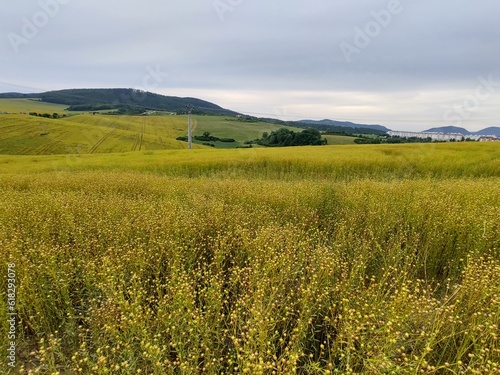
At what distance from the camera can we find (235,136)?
75.7 meters

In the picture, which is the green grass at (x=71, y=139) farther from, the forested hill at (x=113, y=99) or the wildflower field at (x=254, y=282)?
the forested hill at (x=113, y=99)

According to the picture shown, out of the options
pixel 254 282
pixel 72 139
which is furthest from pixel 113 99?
pixel 254 282

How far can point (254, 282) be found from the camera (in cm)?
341

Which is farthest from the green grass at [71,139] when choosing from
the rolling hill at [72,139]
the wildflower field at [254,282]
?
the wildflower field at [254,282]

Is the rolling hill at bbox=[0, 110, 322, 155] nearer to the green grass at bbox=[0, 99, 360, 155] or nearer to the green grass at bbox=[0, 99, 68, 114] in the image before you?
the green grass at bbox=[0, 99, 360, 155]

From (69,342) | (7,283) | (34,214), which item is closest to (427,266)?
(69,342)

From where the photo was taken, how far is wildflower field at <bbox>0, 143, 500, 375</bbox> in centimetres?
256

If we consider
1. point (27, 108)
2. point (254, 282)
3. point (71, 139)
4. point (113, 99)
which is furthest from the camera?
point (113, 99)

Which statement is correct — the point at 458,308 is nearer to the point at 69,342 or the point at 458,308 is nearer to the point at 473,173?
the point at 69,342

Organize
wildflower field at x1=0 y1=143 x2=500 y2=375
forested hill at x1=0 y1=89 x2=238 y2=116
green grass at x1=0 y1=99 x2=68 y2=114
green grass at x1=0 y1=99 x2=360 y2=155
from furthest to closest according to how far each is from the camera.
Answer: forested hill at x1=0 y1=89 x2=238 y2=116 → green grass at x1=0 y1=99 x2=68 y2=114 → green grass at x1=0 y1=99 x2=360 y2=155 → wildflower field at x1=0 y1=143 x2=500 y2=375

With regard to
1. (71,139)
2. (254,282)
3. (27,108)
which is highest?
(27,108)

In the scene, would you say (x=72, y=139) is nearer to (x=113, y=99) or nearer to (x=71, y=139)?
(x=71, y=139)

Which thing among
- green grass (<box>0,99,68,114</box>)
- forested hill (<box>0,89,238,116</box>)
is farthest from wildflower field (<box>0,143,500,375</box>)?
forested hill (<box>0,89,238,116</box>)

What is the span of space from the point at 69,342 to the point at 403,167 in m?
18.0
